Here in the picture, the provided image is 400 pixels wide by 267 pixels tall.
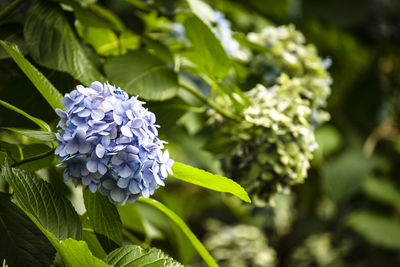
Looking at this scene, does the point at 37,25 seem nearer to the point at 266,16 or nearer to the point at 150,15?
the point at 150,15

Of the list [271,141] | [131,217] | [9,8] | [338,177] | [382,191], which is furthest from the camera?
[382,191]

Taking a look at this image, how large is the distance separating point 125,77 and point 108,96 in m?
0.25

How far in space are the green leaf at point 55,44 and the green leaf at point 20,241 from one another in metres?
0.24

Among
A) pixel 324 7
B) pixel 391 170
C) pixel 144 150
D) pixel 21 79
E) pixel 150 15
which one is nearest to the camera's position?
pixel 144 150

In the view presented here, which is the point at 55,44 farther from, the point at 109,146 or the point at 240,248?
the point at 240,248

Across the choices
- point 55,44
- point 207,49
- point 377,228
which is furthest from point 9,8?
point 377,228

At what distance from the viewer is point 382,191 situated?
2.09 meters

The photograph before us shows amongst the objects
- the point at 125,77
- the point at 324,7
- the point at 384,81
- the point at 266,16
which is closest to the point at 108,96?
the point at 125,77

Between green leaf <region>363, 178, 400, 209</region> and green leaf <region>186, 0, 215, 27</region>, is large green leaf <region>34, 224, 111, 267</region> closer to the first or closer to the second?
green leaf <region>186, 0, 215, 27</region>

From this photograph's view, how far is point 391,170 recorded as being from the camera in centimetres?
236

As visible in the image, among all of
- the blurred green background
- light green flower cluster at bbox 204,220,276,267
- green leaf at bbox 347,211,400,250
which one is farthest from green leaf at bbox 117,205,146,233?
green leaf at bbox 347,211,400,250

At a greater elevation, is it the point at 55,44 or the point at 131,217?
the point at 55,44

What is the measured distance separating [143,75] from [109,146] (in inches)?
13.1

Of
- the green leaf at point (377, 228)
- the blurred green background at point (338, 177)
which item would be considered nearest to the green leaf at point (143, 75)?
the blurred green background at point (338, 177)
